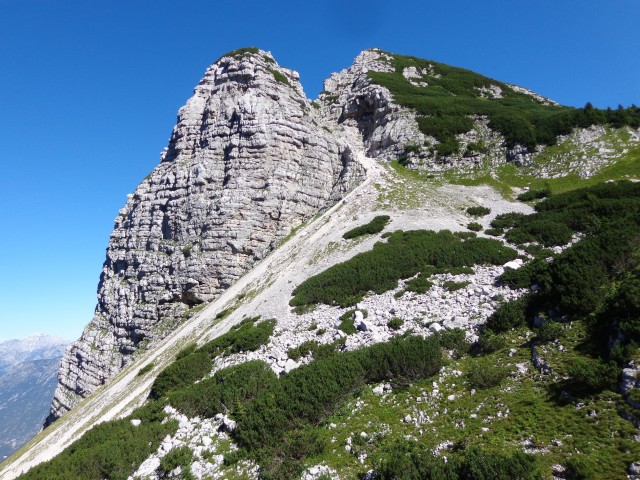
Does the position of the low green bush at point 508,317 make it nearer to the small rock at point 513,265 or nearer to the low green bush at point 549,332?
the low green bush at point 549,332

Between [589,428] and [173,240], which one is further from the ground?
[173,240]

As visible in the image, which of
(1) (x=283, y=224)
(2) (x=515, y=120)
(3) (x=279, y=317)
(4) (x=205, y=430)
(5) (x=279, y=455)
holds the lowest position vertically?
(5) (x=279, y=455)

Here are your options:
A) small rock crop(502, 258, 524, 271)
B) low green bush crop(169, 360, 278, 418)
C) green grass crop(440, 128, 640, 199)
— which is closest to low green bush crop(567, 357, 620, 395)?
small rock crop(502, 258, 524, 271)

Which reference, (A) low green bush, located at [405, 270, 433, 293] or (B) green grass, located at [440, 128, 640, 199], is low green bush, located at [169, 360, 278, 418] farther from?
(B) green grass, located at [440, 128, 640, 199]

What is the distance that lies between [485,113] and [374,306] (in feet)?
162

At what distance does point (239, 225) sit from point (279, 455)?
44.7 m

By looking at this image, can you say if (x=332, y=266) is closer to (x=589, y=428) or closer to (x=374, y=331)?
(x=374, y=331)

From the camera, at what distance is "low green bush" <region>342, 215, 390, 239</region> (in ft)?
105

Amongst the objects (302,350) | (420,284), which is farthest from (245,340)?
(420,284)

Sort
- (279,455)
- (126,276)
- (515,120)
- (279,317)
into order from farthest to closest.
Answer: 1. (126,276)
2. (515,120)
3. (279,317)
4. (279,455)

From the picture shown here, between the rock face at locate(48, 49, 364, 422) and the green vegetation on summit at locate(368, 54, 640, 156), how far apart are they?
14.6m

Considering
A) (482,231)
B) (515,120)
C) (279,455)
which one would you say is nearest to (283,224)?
(482,231)

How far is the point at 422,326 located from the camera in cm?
1554

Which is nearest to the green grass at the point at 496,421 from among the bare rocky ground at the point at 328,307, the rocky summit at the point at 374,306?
the rocky summit at the point at 374,306
